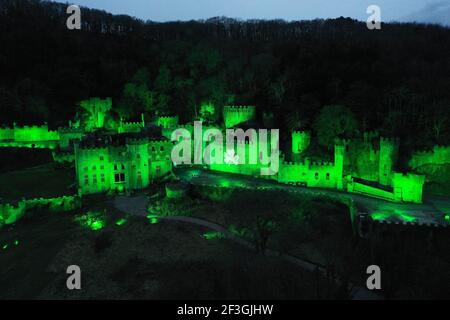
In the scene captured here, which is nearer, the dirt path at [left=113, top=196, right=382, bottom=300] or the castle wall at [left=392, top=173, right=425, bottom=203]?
the dirt path at [left=113, top=196, right=382, bottom=300]

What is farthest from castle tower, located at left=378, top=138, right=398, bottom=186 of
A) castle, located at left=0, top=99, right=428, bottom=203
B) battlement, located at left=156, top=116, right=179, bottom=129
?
battlement, located at left=156, top=116, right=179, bottom=129

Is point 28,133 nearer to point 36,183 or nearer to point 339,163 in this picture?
point 36,183

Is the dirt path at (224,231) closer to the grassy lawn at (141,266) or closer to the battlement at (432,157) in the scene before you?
the grassy lawn at (141,266)

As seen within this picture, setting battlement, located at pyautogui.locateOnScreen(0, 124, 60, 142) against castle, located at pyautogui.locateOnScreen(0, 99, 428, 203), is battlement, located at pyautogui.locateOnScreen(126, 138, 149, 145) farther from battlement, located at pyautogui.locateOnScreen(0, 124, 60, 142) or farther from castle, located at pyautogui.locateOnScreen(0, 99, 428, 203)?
battlement, located at pyautogui.locateOnScreen(0, 124, 60, 142)

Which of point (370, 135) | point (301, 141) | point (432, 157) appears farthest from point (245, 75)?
point (432, 157)

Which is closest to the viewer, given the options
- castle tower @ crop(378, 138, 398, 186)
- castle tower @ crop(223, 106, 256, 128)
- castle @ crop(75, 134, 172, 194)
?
castle tower @ crop(378, 138, 398, 186)
